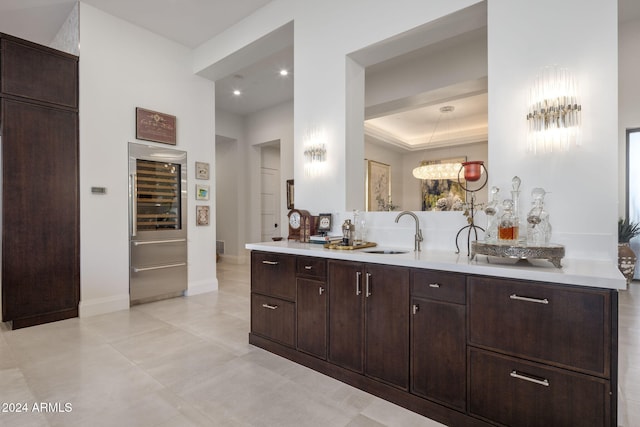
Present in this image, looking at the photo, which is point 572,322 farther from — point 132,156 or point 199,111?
point 199,111

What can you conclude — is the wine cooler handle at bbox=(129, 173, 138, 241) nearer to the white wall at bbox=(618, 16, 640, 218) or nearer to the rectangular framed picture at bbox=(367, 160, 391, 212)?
the rectangular framed picture at bbox=(367, 160, 391, 212)

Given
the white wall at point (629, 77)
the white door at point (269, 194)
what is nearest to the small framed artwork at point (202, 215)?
the white door at point (269, 194)

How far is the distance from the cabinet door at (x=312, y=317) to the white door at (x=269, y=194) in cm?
561

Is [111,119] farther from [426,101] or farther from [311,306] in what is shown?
[426,101]

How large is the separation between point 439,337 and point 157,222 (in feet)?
12.8

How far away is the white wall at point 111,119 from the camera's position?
3842 millimetres

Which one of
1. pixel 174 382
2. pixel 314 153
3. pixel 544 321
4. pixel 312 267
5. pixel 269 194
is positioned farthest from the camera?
pixel 269 194

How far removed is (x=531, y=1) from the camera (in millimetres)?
2211

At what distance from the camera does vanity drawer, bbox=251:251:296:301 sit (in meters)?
2.66

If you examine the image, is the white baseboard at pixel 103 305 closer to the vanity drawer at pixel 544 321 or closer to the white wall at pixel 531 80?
the white wall at pixel 531 80

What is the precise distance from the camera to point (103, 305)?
3.95 m

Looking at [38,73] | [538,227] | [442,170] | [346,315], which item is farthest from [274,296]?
[442,170]

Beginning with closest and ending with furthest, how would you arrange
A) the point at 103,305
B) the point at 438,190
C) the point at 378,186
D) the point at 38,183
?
the point at 38,183 → the point at 103,305 → the point at 378,186 → the point at 438,190

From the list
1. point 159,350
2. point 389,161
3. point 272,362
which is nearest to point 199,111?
point 159,350
